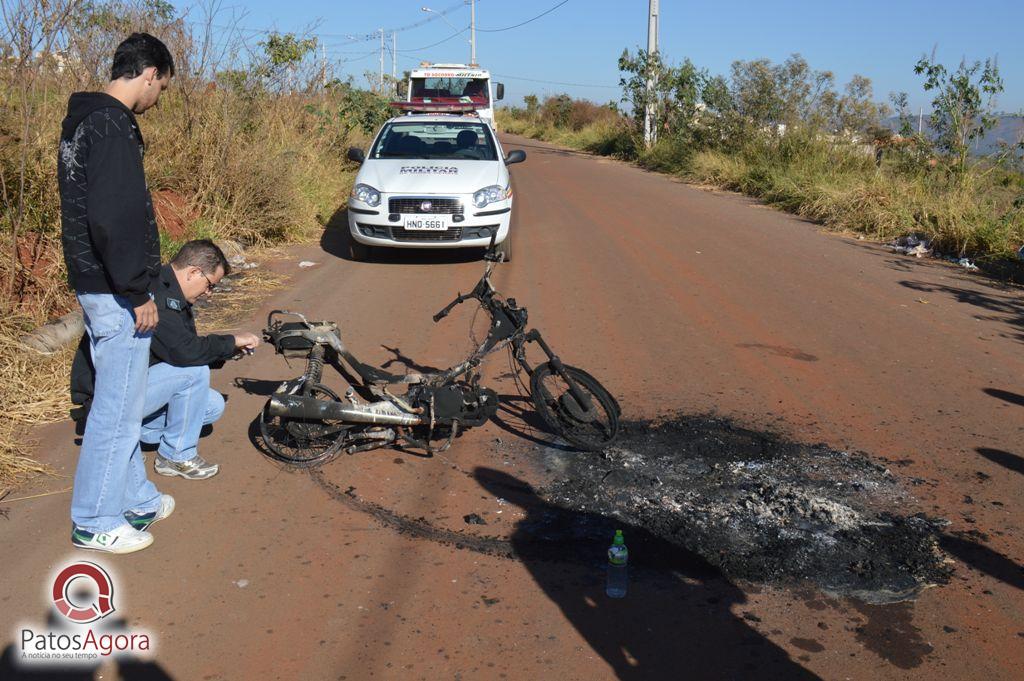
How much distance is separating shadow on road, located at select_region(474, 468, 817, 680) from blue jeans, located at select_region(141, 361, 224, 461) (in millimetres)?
1698

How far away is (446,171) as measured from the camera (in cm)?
1038

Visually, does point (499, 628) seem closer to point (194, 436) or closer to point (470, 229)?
point (194, 436)

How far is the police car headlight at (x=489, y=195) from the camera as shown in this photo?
1009 centimetres

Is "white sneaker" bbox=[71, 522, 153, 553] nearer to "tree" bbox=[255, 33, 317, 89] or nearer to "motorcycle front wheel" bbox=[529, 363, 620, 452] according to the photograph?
"motorcycle front wheel" bbox=[529, 363, 620, 452]

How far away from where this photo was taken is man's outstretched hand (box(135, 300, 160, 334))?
11.9 ft

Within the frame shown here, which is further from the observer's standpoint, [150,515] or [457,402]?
[457,402]

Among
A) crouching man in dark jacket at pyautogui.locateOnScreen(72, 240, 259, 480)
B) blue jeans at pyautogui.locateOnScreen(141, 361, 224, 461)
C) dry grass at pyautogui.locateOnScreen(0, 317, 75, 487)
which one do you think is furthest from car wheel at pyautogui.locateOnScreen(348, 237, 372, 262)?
crouching man in dark jacket at pyautogui.locateOnScreen(72, 240, 259, 480)

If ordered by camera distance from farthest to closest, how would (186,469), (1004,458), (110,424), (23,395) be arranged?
(23,395), (1004,458), (186,469), (110,424)

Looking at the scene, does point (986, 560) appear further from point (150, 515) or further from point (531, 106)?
point (531, 106)

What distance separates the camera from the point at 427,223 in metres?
9.94

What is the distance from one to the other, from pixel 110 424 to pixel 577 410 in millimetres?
2470

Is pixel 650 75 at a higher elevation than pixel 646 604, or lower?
higher

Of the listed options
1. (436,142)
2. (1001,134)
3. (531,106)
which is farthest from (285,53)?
(531,106)

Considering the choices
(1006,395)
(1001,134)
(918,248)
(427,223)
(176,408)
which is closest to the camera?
(176,408)
